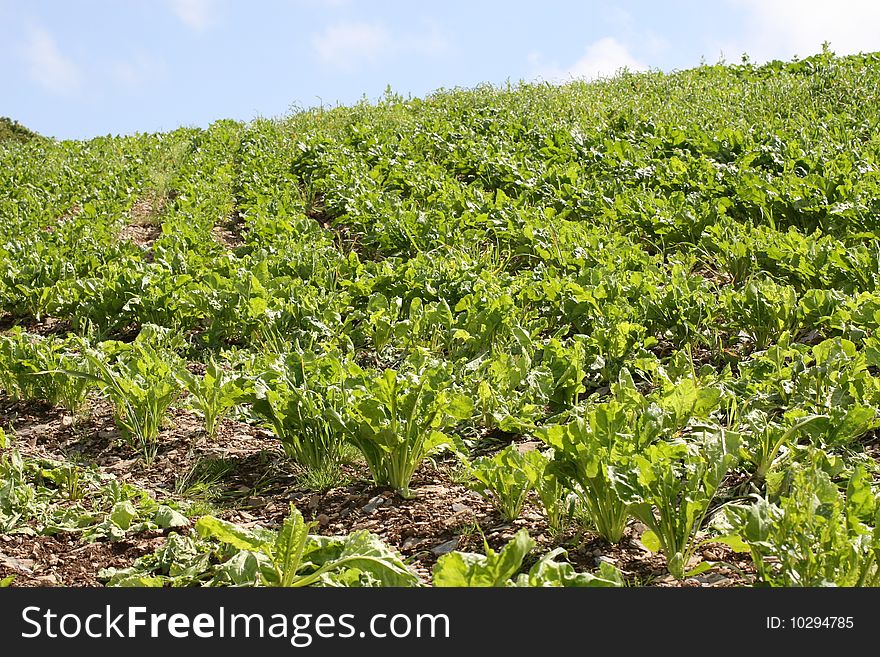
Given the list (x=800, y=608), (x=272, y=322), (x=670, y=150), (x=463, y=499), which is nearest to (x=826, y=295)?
(x=463, y=499)

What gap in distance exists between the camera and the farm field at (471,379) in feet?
11.0

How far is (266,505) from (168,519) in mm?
506

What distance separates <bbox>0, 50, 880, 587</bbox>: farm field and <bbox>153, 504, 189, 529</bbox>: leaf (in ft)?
0.05

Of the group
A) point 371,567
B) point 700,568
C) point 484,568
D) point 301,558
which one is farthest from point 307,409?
point 700,568

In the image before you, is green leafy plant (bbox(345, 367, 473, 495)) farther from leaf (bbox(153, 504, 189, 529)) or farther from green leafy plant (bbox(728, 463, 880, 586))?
green leafy plant (bbox(728, 463, 880, 586))

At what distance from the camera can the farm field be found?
11.0 feet

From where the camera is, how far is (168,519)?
4016 mm

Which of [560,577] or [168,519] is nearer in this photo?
[560,577]

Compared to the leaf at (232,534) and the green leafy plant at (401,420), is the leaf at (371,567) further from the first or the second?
the green leafy plant at (401,420)

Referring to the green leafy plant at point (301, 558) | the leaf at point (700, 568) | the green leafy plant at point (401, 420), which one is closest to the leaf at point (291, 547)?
the green leafy plant at point (301, 558)

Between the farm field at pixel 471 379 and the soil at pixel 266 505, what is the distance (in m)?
0.02

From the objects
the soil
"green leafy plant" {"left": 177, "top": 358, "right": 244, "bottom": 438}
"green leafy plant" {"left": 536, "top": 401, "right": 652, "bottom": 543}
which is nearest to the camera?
"green leafy plant" {"left": 536, "top": 401, "right": 652, "bottom": 543}

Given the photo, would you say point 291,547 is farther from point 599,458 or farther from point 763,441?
point 763,441

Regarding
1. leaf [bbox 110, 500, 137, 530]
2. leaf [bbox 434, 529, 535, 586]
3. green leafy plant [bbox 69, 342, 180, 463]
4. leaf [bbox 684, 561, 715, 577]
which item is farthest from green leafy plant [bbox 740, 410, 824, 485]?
green leafy plant [bbox 69, 342, 180, 463]
